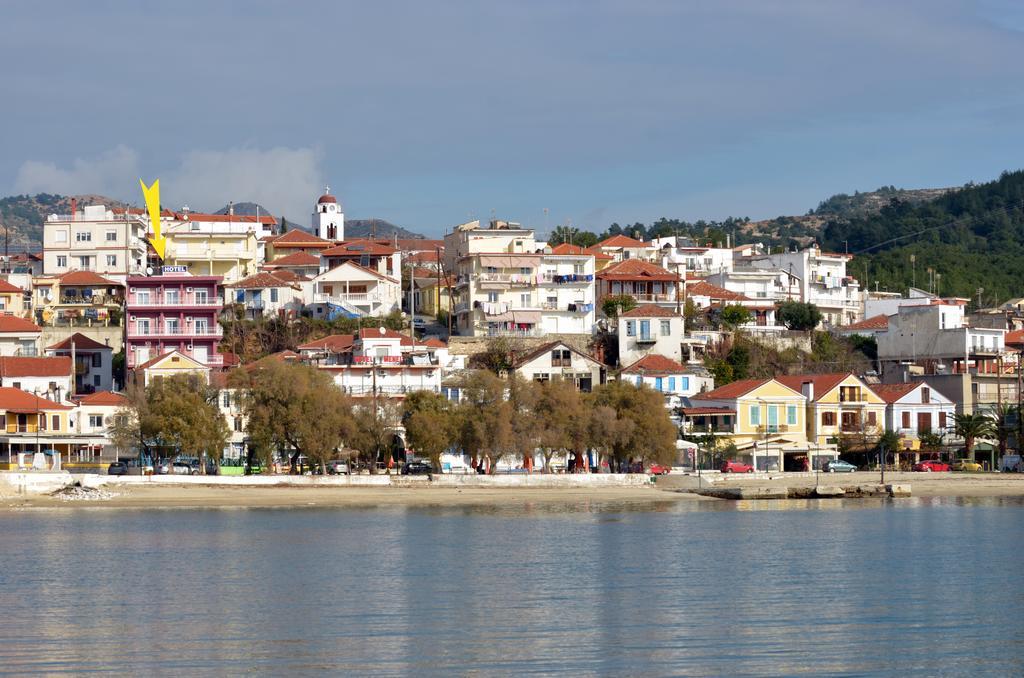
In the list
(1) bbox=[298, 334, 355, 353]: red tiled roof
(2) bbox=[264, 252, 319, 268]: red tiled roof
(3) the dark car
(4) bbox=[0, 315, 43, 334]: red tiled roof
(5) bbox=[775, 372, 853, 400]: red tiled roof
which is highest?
(2) bbox=[264, 252, 319, 268]: red tiled roof

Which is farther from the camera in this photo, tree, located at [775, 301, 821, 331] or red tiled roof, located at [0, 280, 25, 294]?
tree, located at [775, 301, 821, 331]

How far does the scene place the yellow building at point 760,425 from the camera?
86.0 m

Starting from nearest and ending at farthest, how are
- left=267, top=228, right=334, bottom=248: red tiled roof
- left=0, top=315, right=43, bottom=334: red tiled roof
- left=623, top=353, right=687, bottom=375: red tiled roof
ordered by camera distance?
1. left=623, top=353, right=687, bottom=375: red tiled roof
2. left=0, top=315, right=43, bottom=334: red tiled roof
3. left=267, top=228, right=334, bottom=248: red tiled roof

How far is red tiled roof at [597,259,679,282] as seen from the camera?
104 m

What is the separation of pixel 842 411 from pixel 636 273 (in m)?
21.0

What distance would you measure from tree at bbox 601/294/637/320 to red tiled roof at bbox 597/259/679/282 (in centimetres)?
188

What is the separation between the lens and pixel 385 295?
102 metres

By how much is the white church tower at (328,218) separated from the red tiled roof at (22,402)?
60461 mm

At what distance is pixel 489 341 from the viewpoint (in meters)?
95.2

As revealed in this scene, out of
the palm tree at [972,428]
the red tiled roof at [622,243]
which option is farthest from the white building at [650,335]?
the red tiled roof at [622,243]

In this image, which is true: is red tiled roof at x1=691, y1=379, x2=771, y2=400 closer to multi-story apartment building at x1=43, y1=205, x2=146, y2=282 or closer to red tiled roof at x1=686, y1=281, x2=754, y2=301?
red tiled roof at x1=686, y1=281, x2=754, y2=301

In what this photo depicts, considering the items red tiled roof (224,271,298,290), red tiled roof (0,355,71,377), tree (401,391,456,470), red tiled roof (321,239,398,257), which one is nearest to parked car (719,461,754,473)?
tree (401,391,456,470)

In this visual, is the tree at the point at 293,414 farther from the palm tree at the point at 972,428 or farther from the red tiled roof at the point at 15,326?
the palm tree at the point at 972,428

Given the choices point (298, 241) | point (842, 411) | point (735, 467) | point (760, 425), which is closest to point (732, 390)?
point (760, 425)
